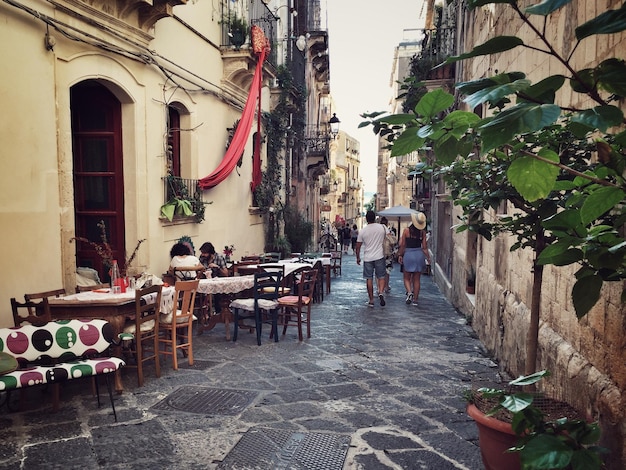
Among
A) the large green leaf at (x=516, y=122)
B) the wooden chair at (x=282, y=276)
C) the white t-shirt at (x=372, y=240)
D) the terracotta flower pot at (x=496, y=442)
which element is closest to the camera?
the large green leaf at (x=516, y=122)

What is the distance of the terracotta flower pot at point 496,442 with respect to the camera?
2631 millimetres

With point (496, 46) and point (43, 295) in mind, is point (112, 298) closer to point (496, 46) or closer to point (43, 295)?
point (43, 295)

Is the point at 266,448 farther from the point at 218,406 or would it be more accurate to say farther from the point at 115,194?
the point at 115,194

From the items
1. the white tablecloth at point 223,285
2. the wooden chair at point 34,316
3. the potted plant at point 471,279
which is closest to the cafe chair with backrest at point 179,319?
the white tablecloth at point 223,285

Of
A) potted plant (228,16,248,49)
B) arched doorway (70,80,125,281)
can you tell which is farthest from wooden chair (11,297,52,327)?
potted plant (228,16,248,49)

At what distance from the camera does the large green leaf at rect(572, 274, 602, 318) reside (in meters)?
1.34

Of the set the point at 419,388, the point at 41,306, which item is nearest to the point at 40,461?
the point at 41,306

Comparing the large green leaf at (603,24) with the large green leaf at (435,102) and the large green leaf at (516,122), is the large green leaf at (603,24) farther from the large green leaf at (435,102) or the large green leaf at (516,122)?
the large green leaf at (435,102)

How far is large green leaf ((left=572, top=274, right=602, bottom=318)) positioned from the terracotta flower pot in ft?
4.92

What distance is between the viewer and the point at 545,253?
1.37m

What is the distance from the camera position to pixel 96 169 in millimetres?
7426

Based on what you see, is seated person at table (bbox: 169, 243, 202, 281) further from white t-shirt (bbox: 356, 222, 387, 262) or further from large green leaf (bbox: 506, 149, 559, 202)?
large green leaf (bbox: 506, 149, 559, 202)

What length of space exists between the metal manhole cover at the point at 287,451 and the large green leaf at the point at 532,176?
2706 mm

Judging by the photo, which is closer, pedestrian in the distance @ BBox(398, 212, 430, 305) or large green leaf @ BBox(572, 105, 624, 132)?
large green leaf @ BBox(572, 105, 624, 132)
